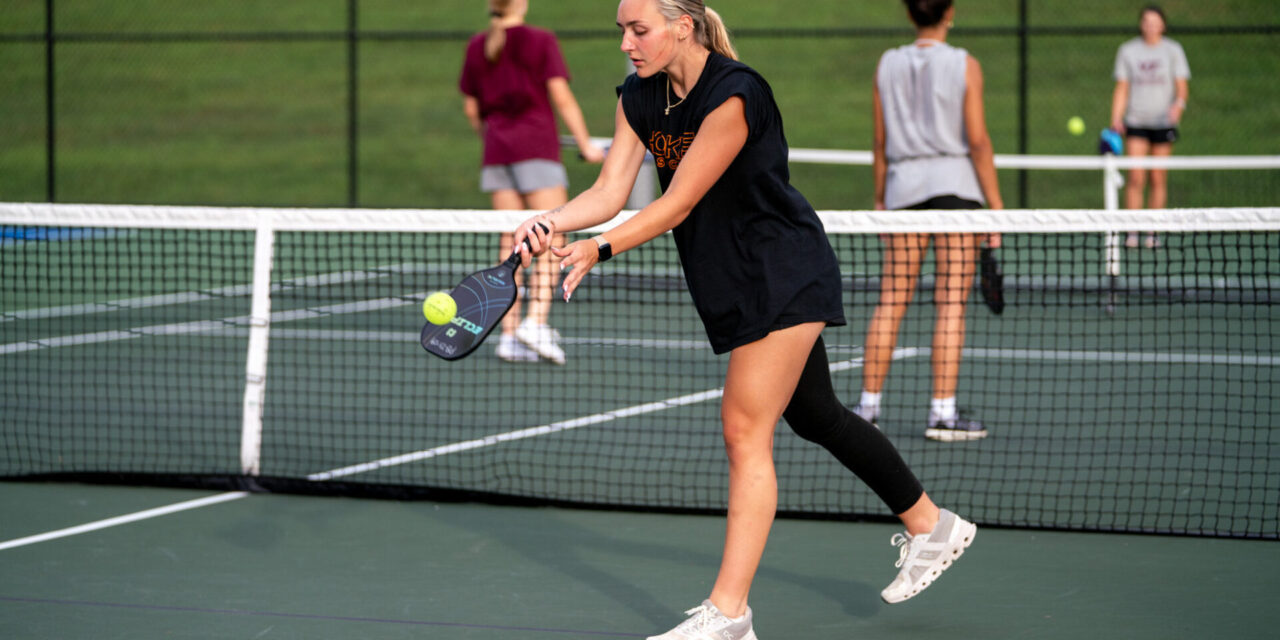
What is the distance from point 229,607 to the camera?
421 cm

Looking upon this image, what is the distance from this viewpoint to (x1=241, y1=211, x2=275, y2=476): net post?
5547mm

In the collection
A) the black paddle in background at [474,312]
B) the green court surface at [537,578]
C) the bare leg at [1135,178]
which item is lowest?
the green court surface at [537,578]

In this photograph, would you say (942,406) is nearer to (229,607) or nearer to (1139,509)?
(1139,509)

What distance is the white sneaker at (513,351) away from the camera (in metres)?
7.99

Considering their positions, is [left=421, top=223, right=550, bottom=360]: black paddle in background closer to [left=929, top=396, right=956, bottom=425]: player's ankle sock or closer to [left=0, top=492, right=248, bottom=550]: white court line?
[left=0, top=492, right=248, bottom=550]: white court line

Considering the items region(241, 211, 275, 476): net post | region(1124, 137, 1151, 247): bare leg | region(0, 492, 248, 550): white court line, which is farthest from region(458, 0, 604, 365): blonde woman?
region(1124, 137, 1151, 247): bare leg

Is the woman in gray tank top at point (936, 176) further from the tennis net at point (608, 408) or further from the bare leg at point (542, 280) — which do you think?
the bare leg at point (542, 280)

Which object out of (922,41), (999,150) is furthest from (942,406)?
(999,150)

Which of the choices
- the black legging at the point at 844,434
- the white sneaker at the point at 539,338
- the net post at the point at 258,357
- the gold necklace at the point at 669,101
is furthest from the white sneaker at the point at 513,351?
the gold necklace at the point at 669,101

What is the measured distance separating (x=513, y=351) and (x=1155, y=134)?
663cm

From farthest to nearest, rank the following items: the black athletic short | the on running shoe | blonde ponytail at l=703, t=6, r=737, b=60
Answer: the black athletic short
the on running shoe
blonde ponytail at l=703, t=6, r=737, b=60

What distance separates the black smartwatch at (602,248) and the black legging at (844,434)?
658 millimetres

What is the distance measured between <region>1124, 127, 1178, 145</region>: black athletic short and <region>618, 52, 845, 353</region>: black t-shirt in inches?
374

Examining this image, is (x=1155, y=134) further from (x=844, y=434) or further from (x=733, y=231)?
(x=733, y=231)
